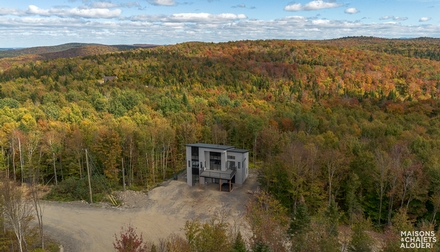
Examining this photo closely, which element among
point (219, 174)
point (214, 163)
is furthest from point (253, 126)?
point (219, 174)

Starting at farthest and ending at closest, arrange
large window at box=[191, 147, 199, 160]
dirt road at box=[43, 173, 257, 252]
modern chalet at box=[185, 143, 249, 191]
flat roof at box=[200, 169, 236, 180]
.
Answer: large window at box=[191, 147, 199, 160]
modern chalet at box=[185, 143, 249, 191]
flat roof at box=[200, 169, 236, 180]
dirt road at box=[43, 173, 257, 252]

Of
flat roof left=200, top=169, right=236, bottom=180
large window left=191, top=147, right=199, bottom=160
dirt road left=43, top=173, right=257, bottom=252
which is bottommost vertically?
dirt road left=43, top=173, right=257, bottom=252

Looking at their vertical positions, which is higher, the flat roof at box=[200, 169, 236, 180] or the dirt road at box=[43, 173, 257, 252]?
the flat roof at box=[200, 169, 236, 180]

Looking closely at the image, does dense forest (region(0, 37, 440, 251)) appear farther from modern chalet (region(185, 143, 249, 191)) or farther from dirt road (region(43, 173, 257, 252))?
modern chalet (region(185, 143, 249, 191))

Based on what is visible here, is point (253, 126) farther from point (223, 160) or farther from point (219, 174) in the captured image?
point (219, 174)

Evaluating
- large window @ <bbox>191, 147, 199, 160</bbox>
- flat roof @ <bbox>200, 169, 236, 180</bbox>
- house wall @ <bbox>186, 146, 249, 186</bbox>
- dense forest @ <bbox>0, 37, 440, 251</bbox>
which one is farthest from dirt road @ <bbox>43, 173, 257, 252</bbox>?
dense forest @ <bbox>0, 37, 440, 251</bbox>

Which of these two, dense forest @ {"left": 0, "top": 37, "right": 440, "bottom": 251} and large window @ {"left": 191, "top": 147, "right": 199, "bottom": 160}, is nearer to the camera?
dense forest @ {"left": 0, "top": 37, "right": 440, "bottom": 251}

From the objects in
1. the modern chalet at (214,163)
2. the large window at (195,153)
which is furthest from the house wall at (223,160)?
the large window at (195,153)

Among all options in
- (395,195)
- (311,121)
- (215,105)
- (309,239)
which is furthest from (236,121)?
(309,239)
